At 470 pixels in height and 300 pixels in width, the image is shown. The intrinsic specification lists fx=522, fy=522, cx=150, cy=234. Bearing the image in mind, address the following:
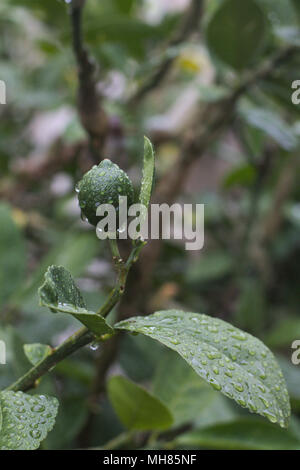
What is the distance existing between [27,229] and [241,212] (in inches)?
16.8

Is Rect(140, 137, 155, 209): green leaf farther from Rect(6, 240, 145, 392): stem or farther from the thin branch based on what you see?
the thin branch

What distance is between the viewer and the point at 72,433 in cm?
51

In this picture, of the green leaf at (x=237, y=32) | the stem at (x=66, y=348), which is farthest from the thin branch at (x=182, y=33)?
the stem at (x=66, y=348)

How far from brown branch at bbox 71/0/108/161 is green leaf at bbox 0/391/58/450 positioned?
31cm

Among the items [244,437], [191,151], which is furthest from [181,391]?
[191,151]

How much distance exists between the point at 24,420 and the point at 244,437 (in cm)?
25

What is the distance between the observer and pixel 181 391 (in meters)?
0.51

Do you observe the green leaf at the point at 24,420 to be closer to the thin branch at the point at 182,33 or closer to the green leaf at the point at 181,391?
the green leaf at the point at 181,391

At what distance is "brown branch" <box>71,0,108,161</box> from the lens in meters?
0.47

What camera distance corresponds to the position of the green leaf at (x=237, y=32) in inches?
22.1

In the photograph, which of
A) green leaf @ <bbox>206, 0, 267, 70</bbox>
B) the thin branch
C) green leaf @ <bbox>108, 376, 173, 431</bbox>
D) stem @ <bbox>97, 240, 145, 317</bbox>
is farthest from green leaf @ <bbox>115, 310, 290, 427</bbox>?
the thin branch

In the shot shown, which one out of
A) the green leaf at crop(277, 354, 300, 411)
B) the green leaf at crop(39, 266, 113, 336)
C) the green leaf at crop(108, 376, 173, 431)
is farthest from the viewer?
the green leaf at crop(277, 354, 300, 411)
